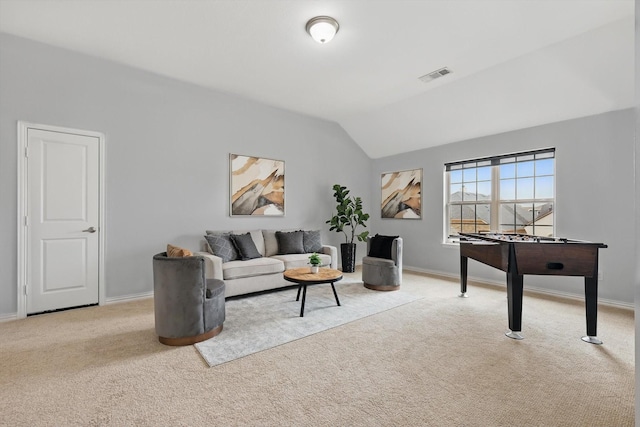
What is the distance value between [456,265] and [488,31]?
12.3 ft

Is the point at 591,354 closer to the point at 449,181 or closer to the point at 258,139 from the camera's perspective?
the point at 449,181

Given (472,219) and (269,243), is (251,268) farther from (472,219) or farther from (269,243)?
(472,219)

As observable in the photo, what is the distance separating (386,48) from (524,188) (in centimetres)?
315

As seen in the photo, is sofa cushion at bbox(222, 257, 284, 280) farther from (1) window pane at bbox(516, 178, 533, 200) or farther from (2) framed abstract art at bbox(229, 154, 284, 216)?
(1) window pane at bbox(516, 178, 533, 200)

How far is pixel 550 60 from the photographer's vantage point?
3.50m

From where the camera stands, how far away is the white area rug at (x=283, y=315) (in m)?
2.58

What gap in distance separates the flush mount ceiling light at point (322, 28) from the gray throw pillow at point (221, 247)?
2839mm

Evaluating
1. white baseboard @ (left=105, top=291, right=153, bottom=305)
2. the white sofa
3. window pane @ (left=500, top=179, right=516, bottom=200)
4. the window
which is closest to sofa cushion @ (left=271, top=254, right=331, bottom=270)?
the white sofa

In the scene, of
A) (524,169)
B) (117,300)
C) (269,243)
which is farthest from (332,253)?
(524,169)

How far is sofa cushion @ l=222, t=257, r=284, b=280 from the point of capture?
3870 millimetres

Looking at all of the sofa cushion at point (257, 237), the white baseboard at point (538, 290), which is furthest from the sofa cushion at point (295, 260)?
the white baseboard at point (538, 290)

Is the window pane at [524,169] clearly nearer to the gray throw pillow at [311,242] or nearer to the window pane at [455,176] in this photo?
the window pane at [455,176]

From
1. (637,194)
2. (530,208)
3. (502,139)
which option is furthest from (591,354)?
(502,139)

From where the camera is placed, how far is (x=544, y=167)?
4.47 m
